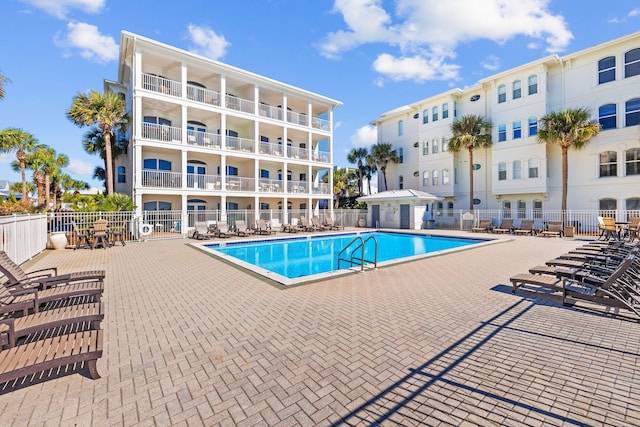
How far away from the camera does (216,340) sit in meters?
4.06

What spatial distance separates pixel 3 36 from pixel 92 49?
29.0 ft

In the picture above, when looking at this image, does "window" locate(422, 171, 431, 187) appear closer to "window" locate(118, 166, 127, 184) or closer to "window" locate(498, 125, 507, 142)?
"window" locate(498, 125, 507, 142)

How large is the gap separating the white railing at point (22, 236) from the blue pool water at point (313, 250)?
6335 mm

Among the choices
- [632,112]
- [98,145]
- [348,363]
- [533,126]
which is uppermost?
[533,126]

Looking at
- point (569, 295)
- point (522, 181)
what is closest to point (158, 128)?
point (569, 295)

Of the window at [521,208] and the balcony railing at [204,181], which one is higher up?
the balcony railing at [204,181]

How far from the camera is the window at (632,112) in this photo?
20.0 m

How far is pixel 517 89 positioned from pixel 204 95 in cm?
2603

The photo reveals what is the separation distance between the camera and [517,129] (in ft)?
80.9

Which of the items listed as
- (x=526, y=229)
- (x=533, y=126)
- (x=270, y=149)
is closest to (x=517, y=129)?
(x=533, y=126)

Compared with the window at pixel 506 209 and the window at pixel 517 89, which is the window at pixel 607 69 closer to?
the window at pixel 517 89

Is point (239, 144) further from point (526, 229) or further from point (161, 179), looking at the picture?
point (526, 229)

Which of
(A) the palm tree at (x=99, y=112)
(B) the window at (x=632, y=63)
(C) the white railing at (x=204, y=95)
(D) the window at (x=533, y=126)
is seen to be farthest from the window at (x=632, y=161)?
(A) the palm tree at (x=99, y=112)

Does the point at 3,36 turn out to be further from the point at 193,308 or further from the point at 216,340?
the point at 216,340
